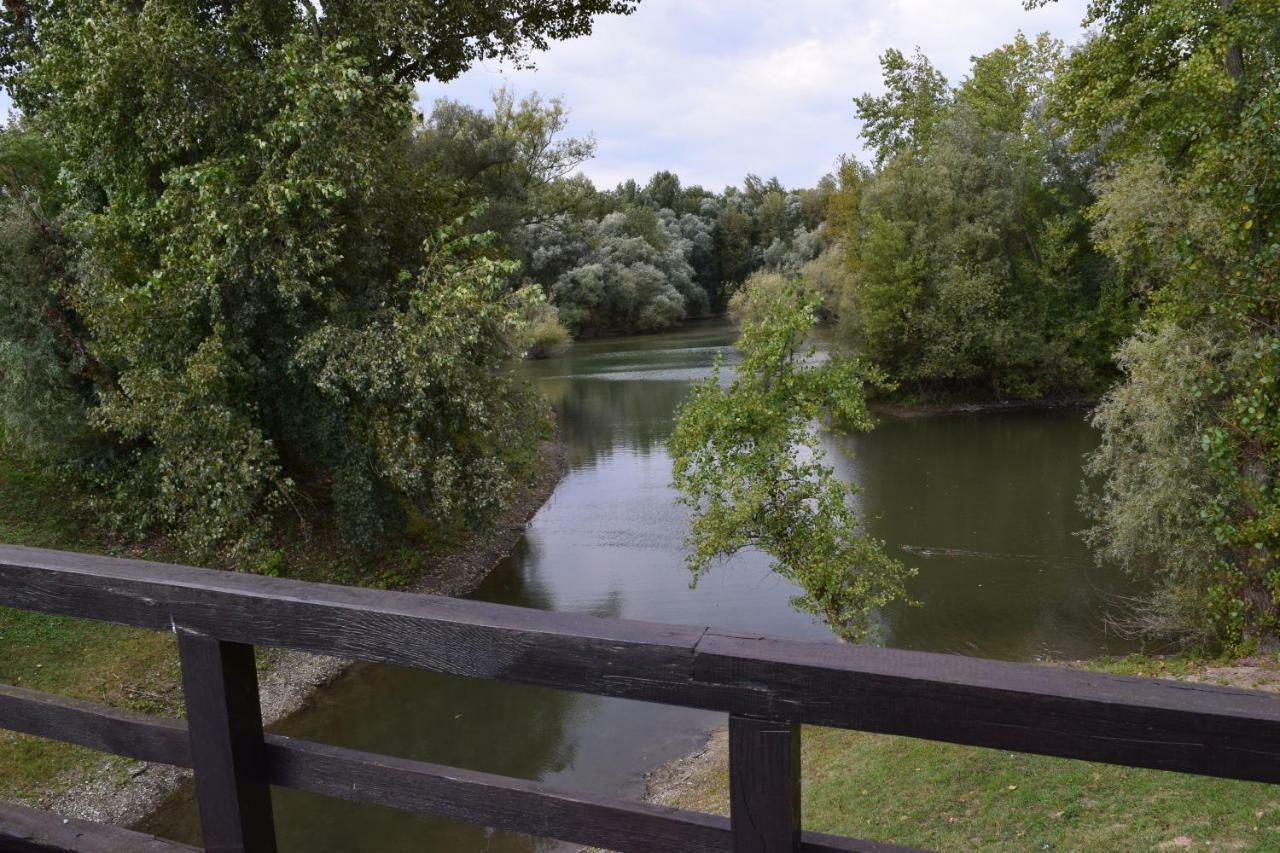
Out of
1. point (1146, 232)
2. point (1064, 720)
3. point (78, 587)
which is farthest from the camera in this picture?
point (1146, 232)

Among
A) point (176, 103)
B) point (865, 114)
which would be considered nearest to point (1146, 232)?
point (176, 103)

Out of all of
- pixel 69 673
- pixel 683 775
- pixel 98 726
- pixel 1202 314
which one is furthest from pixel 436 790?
pixel 1202 314

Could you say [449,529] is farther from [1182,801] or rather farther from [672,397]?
[672,397]

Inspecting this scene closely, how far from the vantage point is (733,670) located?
5.24 feet

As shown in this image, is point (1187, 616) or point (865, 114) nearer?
point (1187, 616)

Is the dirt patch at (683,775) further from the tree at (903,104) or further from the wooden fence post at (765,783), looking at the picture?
the tree at (903,104)

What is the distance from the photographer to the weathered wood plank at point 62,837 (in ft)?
7.48

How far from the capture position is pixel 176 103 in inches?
534

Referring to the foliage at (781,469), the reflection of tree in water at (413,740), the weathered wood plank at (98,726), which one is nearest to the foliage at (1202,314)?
the foliage at (781,469)

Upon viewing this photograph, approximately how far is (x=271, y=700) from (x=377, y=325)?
18.6ft

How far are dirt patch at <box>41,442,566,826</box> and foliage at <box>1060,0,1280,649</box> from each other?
950 cm

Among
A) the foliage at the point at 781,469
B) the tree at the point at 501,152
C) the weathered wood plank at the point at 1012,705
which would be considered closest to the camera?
the weathered wood plank at the point at 1012,705

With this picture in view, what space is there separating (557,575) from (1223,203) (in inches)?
505

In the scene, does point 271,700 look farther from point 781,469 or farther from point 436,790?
point 436,790
